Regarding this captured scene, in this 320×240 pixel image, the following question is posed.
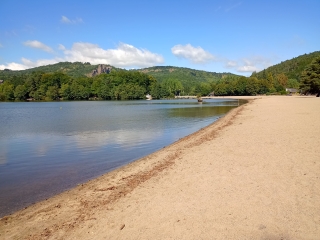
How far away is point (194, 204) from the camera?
5.87 metres

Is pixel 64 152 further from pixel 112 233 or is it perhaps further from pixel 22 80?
pixel 22 80

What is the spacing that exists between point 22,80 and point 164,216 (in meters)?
162

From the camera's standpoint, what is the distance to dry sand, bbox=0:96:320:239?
15.8 feet

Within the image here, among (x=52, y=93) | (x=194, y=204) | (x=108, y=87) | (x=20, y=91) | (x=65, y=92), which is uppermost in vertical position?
(x=108, y=87)

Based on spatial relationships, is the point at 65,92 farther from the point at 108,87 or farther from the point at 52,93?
the point at 108,87

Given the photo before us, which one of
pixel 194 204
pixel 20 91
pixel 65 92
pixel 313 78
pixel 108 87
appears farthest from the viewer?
pixel 108 87

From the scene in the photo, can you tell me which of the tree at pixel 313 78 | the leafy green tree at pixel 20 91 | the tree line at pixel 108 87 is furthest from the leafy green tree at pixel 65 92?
the tree at pixel 313 78

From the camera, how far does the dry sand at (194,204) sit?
4.81m

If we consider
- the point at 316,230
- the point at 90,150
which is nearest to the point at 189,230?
the point at 316,230

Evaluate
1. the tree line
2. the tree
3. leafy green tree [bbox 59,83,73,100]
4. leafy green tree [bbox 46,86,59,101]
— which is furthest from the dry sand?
leafy green tree [bbox 59,83,73,100]

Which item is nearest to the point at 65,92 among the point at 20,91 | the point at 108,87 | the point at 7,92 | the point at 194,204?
the point at 20,91

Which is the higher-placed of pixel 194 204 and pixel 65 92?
pixel 65 92

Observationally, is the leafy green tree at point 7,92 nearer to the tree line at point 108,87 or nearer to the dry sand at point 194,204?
the tree line at point 108,87

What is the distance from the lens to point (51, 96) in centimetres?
13500
